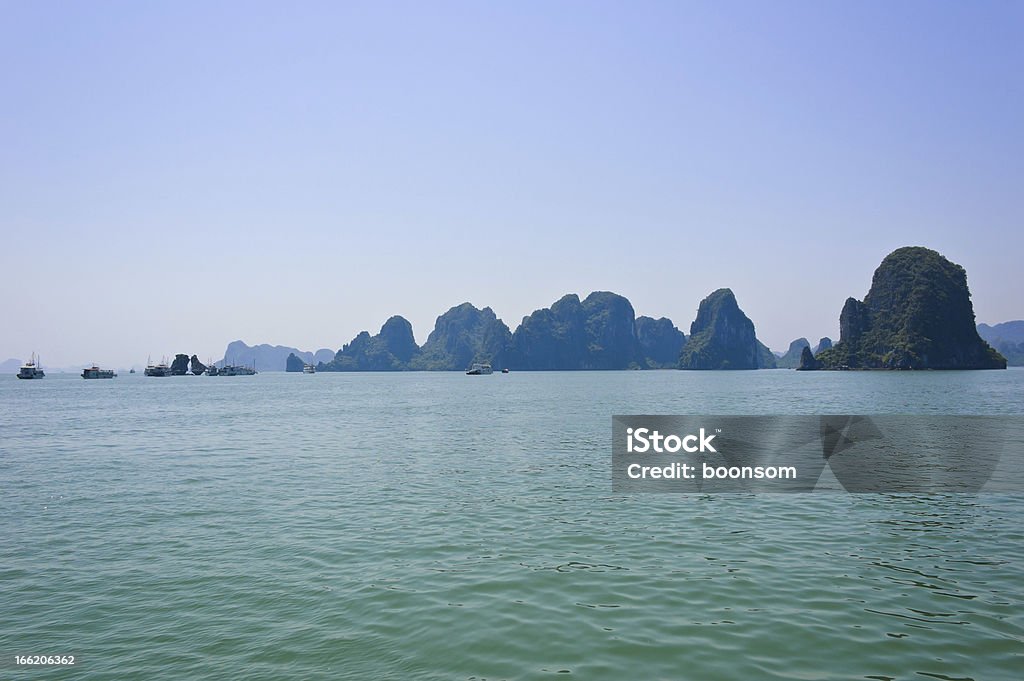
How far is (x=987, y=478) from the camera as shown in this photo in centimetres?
2933

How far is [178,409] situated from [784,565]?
92.8m

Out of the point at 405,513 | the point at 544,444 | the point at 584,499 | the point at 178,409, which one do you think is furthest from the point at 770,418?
the point at 178,409

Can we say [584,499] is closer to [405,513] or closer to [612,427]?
[405,513]

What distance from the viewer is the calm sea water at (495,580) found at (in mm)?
11180

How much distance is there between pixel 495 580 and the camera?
15.5 meters

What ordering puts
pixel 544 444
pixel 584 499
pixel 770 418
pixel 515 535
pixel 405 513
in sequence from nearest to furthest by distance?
pixel 515 535, pixel 405 513, pixel 584 499, pixel 544 444, pixel 770 418

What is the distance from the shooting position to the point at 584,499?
83.0ft

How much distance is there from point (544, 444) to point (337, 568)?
29.0m

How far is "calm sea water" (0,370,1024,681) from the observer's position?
36.7 ft

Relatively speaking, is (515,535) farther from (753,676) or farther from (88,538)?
(88,538)

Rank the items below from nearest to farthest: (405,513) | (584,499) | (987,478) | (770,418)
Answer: (405,513)
(584,499)
(987,478)
(770,418)

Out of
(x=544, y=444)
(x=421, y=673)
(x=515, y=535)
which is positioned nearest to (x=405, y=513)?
(x=515, y=535)

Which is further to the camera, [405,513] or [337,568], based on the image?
[405,513]

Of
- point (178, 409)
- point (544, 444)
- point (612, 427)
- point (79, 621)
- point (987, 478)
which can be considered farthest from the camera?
point (178, 409)
